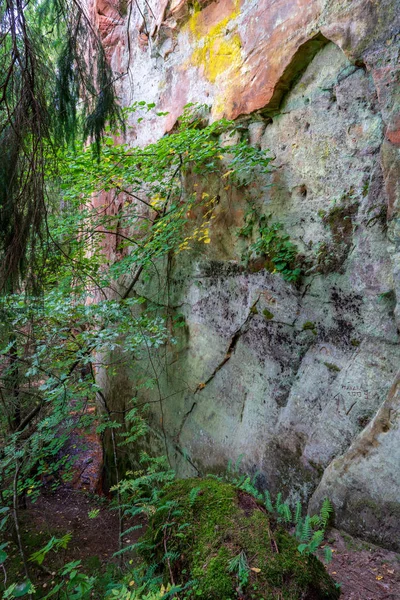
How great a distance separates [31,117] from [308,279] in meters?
2.51

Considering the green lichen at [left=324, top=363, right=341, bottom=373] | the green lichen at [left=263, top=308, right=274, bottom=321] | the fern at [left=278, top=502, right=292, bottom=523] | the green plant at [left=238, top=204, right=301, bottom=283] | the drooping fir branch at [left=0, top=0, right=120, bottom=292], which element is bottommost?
the fern at [left=278, top=502, right=292, bottom=523]

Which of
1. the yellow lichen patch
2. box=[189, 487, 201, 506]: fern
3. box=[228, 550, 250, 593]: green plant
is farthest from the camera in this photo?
the yellow lichen patch

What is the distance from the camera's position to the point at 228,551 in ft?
5.37

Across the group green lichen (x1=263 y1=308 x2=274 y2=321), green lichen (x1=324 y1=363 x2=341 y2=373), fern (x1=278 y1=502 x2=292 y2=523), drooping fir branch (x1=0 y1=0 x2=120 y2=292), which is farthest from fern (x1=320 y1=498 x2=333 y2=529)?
drooping fir branch (x1=0 y1=0 x2=120 y2=292)

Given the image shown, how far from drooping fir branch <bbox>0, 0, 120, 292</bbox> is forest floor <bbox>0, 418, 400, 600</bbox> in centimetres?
294

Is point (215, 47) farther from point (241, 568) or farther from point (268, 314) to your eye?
point (241, 568)

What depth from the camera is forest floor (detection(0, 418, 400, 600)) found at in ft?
7.43

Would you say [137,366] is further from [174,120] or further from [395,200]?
[395,200]

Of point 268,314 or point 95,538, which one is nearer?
point 268,314

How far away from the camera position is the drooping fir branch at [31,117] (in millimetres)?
2621

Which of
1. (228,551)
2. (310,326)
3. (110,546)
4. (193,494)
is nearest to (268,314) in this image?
(310,326)

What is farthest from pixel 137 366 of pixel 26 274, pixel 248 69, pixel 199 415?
pixel 248 69

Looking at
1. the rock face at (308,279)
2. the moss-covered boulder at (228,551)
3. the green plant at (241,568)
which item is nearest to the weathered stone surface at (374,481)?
the rock face at (308,279)

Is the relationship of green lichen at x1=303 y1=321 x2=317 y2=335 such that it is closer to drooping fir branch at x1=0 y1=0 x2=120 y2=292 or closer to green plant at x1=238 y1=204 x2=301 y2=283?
green plant at x1=238 y1=204 x2=301 y2=283
